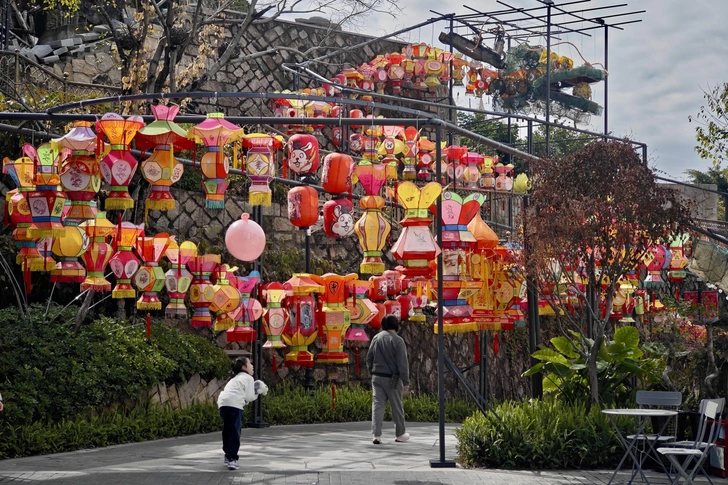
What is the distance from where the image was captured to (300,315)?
15.4 meters

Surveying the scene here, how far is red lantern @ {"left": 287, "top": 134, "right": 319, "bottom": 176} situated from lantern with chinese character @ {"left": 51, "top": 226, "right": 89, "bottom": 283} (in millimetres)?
2706

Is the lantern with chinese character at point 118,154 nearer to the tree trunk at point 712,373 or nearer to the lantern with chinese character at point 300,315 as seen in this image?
the lantern with chinese character at point 300,315

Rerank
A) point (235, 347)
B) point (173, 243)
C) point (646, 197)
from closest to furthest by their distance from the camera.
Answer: point (646, 197) < point (173, 243) < point (235, 347)

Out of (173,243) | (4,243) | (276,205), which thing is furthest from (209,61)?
(173,243)

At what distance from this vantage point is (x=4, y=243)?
1554 cm

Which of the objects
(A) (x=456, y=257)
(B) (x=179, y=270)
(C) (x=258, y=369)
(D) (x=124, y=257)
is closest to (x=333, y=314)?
(C) (x=258, y=369)

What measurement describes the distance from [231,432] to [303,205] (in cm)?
321

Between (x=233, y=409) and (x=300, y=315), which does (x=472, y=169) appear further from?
(x=233, y=409)

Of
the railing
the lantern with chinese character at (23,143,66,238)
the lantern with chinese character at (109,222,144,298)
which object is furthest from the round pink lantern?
the railing

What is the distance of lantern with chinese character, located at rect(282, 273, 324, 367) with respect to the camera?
1526 cm

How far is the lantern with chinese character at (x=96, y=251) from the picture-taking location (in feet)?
39.8

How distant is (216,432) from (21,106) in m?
6.72

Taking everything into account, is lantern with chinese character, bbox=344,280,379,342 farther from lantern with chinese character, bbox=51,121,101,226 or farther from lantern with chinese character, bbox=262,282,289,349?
lantern with chinese character, bbox=51,121,101,226

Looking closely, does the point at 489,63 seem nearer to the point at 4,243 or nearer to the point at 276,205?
the point at 276,205
